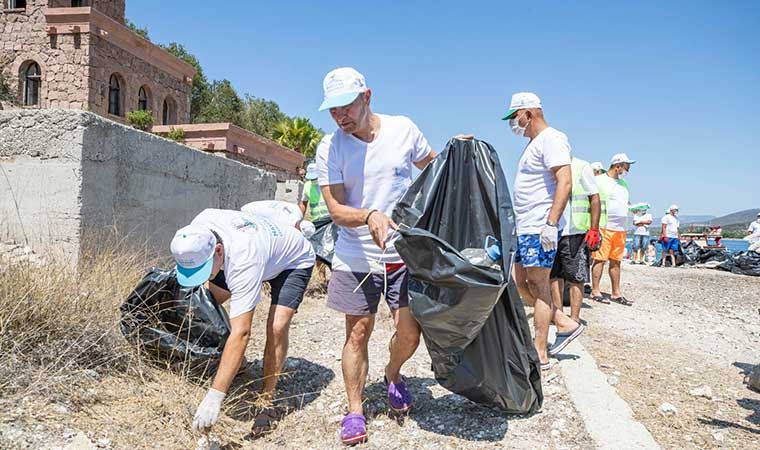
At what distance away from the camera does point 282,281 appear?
10.1 feet

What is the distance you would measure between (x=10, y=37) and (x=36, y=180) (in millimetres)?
18574

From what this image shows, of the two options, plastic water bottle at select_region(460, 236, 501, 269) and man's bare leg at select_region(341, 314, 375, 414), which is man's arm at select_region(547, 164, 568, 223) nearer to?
plastic water bottle at select_region(460, 236, 501, 269)

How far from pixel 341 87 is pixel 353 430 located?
1616 millimetres

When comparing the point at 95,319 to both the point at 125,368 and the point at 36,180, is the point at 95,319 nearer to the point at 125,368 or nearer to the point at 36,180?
the point at 125,368

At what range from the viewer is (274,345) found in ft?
9.63

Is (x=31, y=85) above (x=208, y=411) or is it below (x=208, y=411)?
above

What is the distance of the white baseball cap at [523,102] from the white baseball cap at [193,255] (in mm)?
2163

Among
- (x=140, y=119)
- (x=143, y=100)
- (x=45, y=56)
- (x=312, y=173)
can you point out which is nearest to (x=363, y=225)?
(x=312, y=173)

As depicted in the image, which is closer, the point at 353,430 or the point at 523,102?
the point at 353,430

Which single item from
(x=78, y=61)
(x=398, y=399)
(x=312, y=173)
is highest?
(x=78, y=61)

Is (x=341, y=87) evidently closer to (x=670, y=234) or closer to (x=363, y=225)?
(x=363, y=225)

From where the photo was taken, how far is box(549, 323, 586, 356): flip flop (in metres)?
3.71

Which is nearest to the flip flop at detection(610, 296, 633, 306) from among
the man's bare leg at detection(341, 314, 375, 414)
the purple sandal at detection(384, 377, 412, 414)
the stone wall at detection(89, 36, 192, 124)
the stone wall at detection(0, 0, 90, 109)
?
the purple sandal at detection(384, 377, 412, 414)

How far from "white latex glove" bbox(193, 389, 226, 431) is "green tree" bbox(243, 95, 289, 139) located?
29.6 meters
